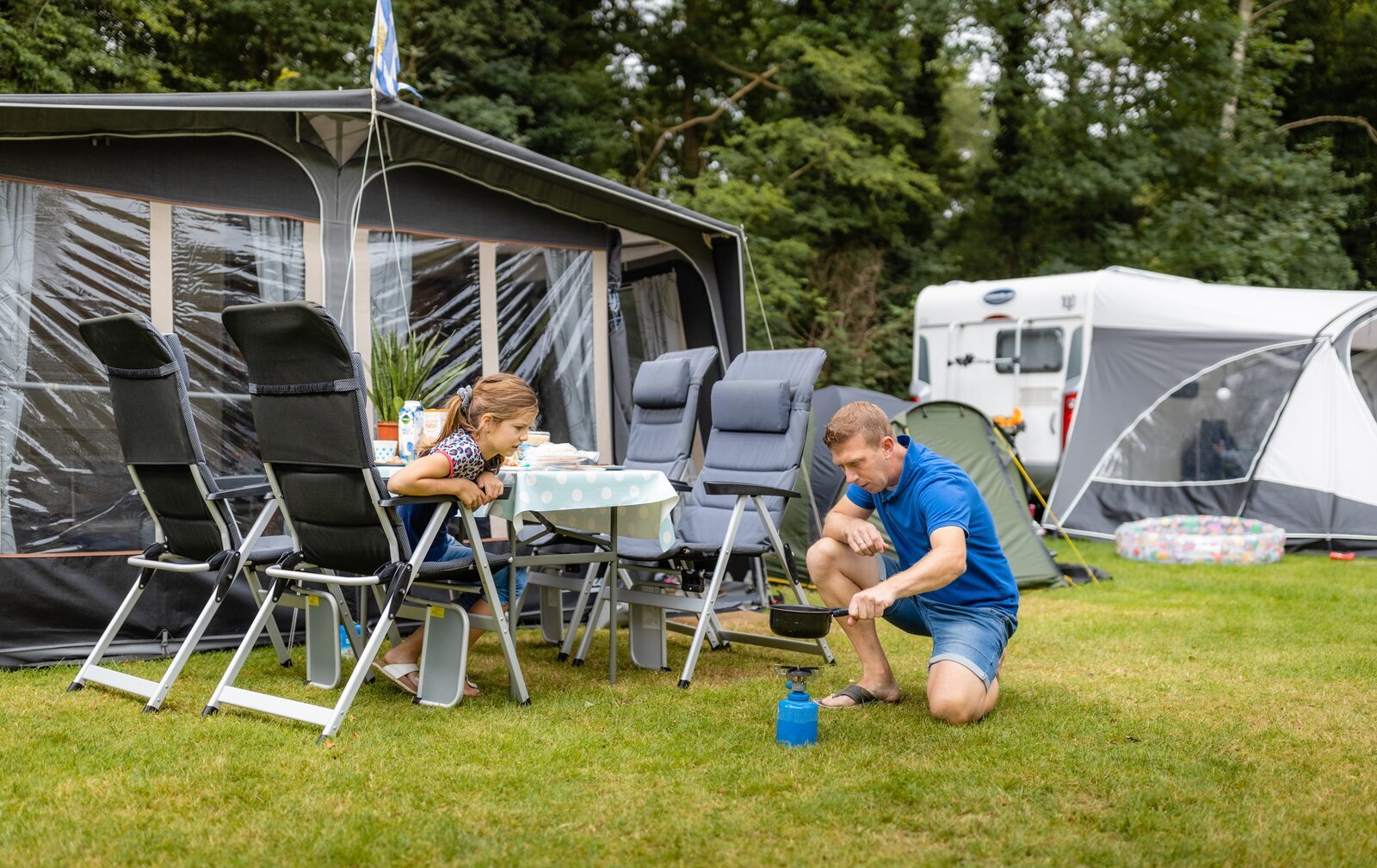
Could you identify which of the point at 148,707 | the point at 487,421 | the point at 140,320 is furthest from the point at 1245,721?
the point at 140,320

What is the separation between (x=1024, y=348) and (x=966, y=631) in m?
5.48

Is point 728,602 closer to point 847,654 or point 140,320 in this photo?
point 847,654

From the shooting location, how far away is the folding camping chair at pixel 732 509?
392cm

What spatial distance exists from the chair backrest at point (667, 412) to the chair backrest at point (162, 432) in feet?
5.63

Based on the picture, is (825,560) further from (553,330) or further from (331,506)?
(553,330)

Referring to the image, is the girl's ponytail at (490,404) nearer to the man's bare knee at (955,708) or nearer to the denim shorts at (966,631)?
Result: the denim shorts at (966,631)

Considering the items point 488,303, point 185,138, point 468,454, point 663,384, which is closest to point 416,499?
point 468,454

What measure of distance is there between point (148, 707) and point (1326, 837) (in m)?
2.81

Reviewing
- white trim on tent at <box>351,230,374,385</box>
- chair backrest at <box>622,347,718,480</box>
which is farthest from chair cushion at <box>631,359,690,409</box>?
white trim on tent at <box>351,230,374,385</box>

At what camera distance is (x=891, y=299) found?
1429cm

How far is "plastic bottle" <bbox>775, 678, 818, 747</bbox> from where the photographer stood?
2.94m

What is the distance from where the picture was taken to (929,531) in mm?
3104

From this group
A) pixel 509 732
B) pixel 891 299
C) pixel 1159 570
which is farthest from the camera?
pixel 891 299

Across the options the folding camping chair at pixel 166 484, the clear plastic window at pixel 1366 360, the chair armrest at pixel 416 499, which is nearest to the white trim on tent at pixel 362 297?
the folding camping chair at pixel 166 484
